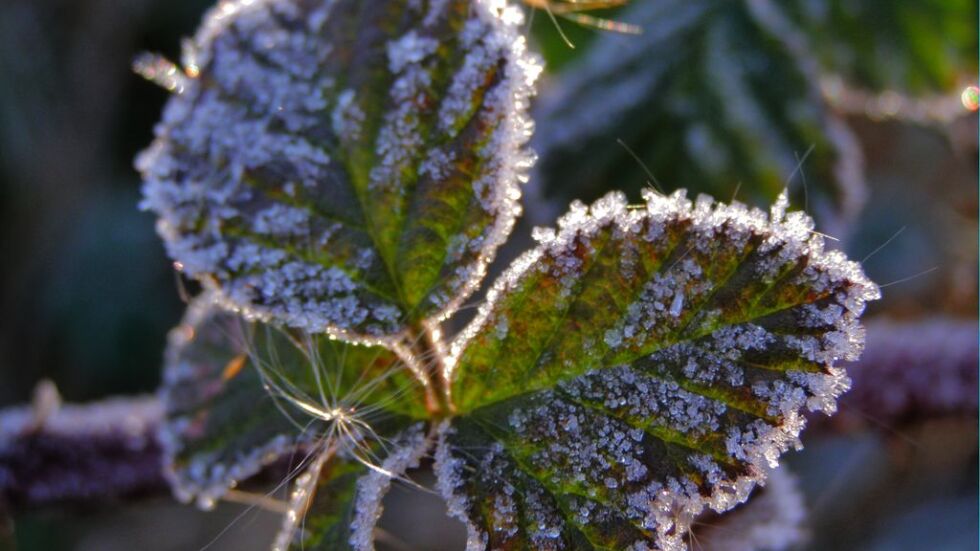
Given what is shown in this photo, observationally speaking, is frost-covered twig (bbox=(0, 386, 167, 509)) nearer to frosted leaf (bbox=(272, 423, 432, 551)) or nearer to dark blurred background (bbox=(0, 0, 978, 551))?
frosted leaf (bbox=(272, 423, 432, 551))

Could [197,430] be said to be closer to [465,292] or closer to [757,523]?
[465,292]

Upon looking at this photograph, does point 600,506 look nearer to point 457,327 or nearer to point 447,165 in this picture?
point 447,165

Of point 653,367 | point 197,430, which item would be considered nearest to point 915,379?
point 653,367

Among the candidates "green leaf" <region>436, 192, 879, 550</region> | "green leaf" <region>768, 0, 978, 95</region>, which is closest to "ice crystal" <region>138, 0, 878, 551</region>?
"green leaf" <region>436, 192, 879, 550</region>

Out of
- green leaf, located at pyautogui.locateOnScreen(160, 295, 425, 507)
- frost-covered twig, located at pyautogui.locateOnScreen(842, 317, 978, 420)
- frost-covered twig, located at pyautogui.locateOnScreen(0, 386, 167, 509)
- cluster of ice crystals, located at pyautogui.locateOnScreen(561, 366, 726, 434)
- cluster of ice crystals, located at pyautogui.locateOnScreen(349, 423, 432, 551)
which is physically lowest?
frost-covered twig, located at pyautogui.locateOnScreen(842, 317, 978, 420)

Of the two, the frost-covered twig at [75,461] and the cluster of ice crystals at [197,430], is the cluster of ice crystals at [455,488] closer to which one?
the cluster of ice crystals at [197,430]

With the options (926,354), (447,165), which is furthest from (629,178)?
(447,165)

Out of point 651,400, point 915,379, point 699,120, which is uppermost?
point 699,120
